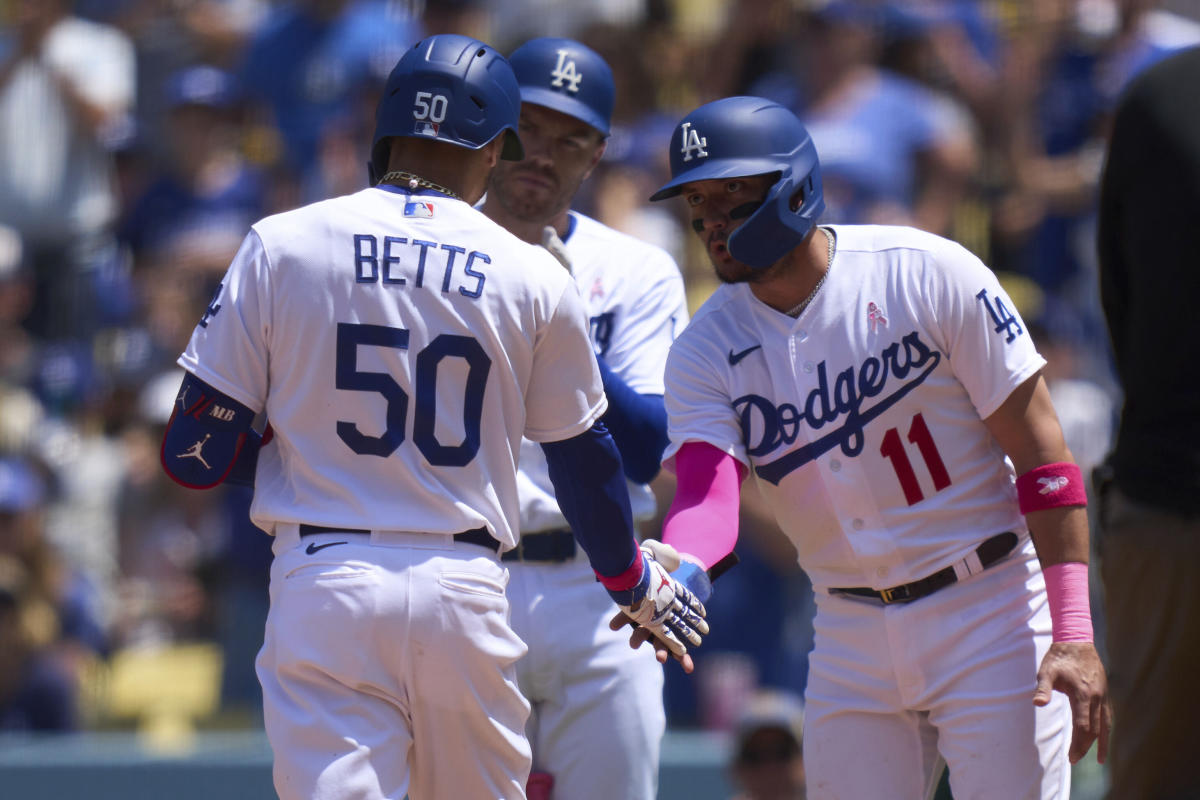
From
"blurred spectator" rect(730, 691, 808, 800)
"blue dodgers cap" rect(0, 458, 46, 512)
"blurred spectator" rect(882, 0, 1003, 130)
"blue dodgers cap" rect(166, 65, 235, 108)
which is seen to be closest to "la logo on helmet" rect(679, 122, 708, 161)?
"blurred spectator" rect(730, 691, 808, 800)

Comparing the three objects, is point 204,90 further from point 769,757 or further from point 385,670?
point 385,670

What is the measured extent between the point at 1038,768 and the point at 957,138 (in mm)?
4621

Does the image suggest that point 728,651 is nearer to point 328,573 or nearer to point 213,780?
point 213,780

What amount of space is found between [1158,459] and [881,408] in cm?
91

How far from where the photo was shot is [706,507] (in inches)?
161

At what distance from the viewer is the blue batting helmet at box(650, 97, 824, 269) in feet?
13.1

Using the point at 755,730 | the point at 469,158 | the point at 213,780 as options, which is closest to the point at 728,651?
the point at 755,730

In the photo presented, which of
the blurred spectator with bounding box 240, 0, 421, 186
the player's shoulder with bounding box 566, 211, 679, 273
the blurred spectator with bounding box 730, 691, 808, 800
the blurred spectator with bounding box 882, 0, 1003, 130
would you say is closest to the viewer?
the player's shoulder with bounding box 566, 211, 679, 273

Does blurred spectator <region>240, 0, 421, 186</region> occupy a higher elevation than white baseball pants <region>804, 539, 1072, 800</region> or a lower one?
higher

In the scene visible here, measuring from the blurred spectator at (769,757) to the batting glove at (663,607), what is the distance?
198 centimetres

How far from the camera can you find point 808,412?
4062 mm

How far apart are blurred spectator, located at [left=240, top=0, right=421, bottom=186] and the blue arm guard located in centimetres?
571

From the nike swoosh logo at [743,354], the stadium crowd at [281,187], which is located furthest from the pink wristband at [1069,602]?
the stadium crowd at [281,187]

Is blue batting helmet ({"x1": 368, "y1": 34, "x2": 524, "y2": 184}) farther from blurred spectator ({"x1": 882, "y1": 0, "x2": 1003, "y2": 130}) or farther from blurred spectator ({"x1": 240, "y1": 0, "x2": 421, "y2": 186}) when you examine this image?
blurred spectator ({"x1": 240, "y1": 0, "x2": 421, "y2": 186})
